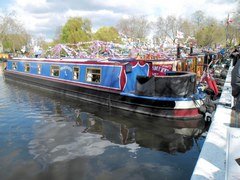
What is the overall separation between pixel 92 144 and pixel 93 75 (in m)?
5.04

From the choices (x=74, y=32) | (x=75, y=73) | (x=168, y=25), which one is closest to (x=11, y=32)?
(x=74, y=32)

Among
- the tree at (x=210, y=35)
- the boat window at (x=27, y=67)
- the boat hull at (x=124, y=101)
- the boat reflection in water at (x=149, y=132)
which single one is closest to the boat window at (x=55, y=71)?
the boat hull at (x=124, y=101)

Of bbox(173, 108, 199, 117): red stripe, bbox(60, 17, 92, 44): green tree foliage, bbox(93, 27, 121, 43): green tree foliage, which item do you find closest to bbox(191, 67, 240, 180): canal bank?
bbox(173, 108, 199, 117): red stripe

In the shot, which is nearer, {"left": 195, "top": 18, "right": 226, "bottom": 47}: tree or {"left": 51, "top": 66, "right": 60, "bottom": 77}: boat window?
{"left": 51, "top": 66, "right": 60, "bottom": 77}: boat window

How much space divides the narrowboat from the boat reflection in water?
0.58m

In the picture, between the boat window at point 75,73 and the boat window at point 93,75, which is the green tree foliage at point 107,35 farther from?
the boat window at point 93,75

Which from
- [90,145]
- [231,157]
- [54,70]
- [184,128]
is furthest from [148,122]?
[54,70]

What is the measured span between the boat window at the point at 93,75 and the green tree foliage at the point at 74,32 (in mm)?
38584

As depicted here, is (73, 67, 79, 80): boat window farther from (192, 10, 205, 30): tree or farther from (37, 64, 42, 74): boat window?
(192, 10, 205, 30): tree

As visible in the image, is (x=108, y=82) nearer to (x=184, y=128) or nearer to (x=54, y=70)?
(x=184, y=128)

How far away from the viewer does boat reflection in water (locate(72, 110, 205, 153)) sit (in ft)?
22.6

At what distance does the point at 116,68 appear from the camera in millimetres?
10133

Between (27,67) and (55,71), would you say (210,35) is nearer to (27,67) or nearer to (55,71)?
(27,67)

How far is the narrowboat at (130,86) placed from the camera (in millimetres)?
8547
